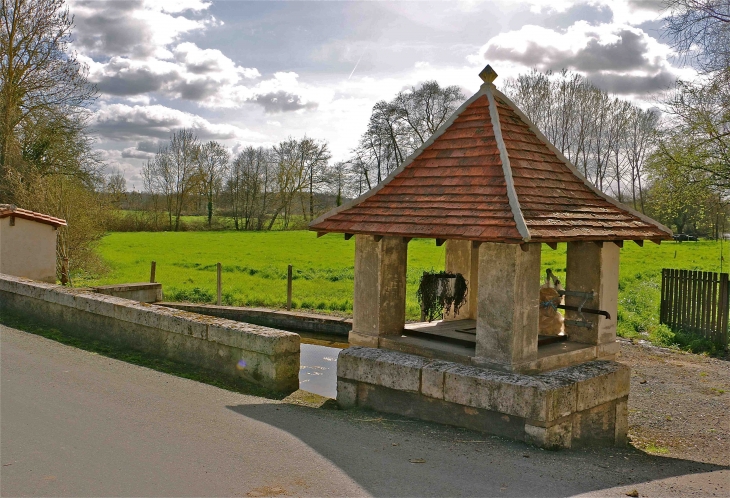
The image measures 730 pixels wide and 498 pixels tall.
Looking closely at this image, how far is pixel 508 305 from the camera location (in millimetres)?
6035

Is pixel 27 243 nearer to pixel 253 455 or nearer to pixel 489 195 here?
pixel 253 455

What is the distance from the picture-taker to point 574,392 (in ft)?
19.0

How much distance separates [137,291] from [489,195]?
11901mm

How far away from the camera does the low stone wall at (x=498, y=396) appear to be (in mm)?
5535

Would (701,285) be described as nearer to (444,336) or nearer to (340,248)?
(444,336)

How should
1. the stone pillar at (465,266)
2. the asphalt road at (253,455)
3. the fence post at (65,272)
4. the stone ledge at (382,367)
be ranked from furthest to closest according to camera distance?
the fence post at (65,272)
the stone pillar at (465,266)
the stone ledge at (382,367)
the asphalt road at (253,455)

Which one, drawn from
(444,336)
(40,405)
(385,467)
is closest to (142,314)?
(40,405)

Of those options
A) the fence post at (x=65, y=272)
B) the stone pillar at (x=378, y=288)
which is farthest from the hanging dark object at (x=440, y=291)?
the fence post at (x=65, y=272)

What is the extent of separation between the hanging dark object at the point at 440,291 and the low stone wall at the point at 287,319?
16.0ft

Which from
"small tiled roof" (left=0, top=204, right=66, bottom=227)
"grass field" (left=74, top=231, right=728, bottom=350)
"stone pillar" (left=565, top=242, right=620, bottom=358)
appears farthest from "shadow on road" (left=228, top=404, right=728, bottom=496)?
"small tiled roof" (left=0, top=204, right=66, bottom=227)

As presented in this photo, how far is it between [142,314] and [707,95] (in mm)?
13326

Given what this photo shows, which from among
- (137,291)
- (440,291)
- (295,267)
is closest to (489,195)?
(440,291)

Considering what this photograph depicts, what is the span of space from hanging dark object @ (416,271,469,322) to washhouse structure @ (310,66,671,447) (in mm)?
318

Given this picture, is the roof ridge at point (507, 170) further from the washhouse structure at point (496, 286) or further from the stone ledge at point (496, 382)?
the stone ledge at point (496, 382)
